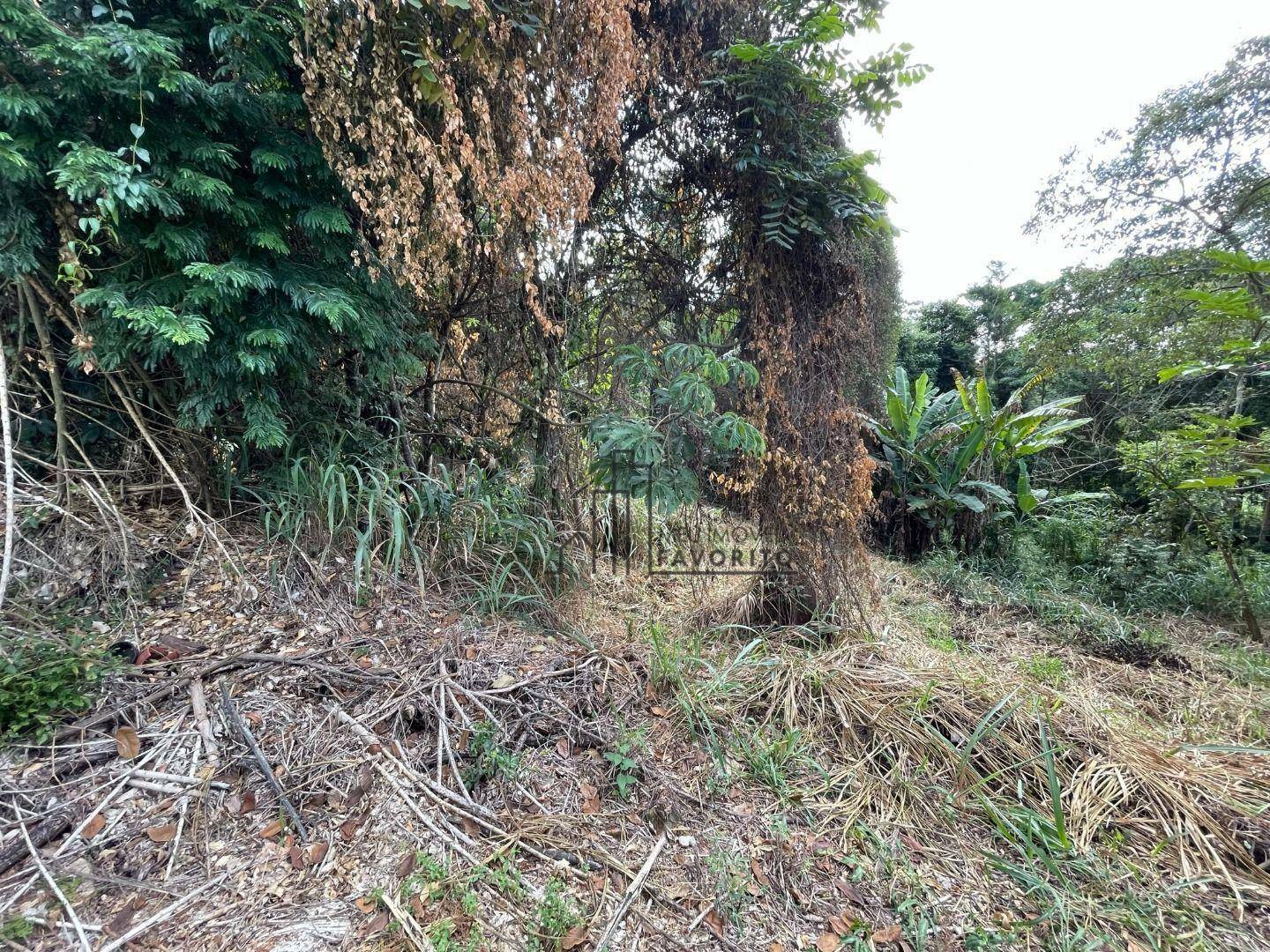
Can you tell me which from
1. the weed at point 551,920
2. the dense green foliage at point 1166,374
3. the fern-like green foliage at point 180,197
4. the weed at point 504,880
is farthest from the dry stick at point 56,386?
the dense green foliage at point 1166,374

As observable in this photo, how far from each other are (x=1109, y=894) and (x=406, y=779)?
2.14 m

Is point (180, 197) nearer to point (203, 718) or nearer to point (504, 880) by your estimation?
point (203, 718)

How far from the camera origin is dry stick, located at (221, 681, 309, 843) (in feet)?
4.68

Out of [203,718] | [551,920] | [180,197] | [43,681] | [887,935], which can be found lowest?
[887,935]

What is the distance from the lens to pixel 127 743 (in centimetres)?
150

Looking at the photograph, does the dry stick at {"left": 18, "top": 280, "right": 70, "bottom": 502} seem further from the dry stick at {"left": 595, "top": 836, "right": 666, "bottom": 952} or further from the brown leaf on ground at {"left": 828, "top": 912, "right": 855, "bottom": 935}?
the brown leaf on ground at {"left": 828, "top": 912, "right": 855, "bottom": 935}

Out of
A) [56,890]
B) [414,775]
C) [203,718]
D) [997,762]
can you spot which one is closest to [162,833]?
[56,890]

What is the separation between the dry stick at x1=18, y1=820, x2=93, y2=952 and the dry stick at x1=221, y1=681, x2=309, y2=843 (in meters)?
0.40

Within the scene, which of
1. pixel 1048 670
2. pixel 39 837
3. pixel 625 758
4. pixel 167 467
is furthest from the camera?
pixel 1048 670

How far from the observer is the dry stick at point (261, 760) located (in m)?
1.43

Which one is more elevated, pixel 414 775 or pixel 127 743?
pixel 127 743

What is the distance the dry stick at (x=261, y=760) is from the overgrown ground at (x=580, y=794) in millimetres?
11

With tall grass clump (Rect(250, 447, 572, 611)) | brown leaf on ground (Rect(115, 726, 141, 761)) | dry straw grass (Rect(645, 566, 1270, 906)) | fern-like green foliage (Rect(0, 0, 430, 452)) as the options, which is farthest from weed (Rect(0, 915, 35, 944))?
dry straw grass (Rect(645, 566, 1270, 906))

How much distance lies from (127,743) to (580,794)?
140 centimetres
